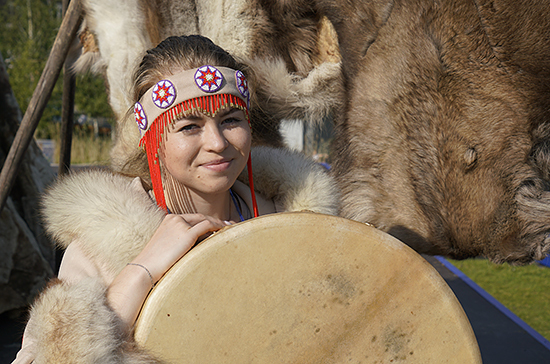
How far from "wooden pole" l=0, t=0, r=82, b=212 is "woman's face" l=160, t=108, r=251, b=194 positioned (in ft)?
4.66

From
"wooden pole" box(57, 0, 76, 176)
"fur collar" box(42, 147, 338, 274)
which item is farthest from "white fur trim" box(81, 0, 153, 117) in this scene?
"fur collar" box(42, 147, 338, 274)

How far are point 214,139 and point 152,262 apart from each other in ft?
1.18

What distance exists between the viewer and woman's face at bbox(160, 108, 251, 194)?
120 centimetres

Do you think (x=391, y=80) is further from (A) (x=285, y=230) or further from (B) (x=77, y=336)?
(B) (x=77, y=336)

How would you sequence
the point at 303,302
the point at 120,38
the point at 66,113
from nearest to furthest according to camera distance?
the point at 303,302
the point at 120,38
the point at 66,113

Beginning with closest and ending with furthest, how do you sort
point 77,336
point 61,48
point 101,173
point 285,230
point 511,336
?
point 77,336, point 285,230, point 101,173, point 61,48, point 511,336

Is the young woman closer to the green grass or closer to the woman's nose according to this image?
the woman's nose

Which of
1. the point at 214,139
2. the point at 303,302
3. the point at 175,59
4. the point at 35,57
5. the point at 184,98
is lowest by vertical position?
the point at 303,302

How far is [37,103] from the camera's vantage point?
7.71 feet

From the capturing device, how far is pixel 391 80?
178 centimetres

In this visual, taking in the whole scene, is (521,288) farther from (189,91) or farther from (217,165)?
(189,91)

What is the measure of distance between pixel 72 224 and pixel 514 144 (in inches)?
58.7

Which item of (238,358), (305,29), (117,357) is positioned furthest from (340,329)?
(305,29)

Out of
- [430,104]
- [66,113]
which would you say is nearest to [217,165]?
[430,104]
